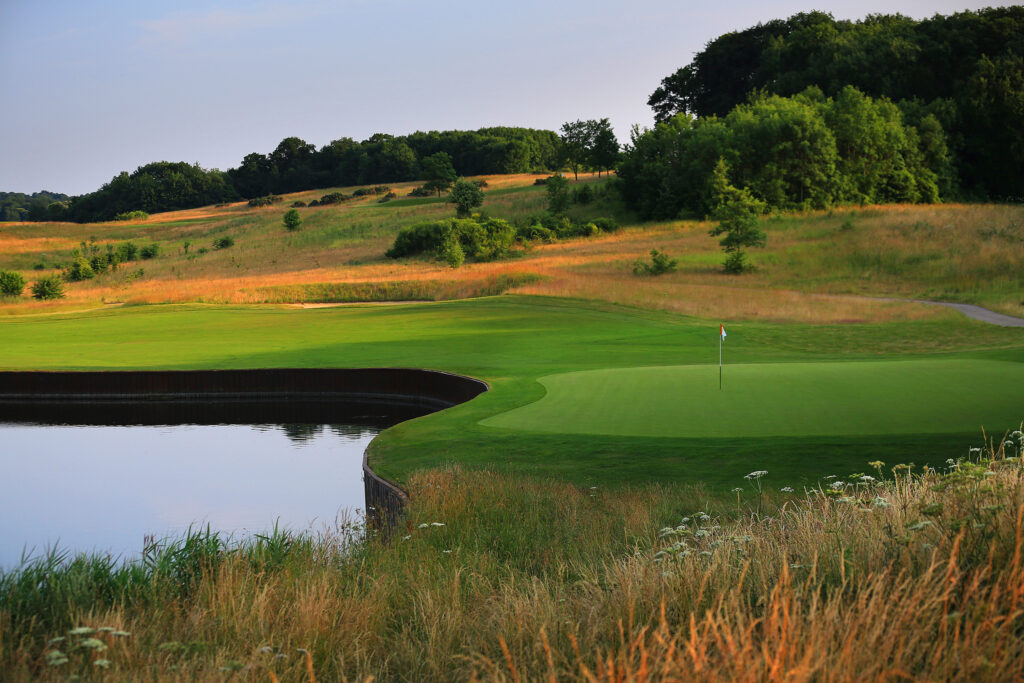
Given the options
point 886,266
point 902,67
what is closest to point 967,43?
point 902,67

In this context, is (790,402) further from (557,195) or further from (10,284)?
(557,195)

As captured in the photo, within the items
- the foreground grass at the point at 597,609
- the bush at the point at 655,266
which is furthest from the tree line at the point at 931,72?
the foreground grass at the point at 597,609

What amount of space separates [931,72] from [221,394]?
69.4 metres

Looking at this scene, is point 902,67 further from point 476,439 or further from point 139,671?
point 139,671

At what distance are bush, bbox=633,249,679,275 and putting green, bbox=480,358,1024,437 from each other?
26.0 metres

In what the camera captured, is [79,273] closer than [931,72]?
Yes

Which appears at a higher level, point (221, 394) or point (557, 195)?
point (557, 195)

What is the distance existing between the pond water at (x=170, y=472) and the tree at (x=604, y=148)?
199 ft

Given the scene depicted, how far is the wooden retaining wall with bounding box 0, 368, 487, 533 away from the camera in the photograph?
640 inches

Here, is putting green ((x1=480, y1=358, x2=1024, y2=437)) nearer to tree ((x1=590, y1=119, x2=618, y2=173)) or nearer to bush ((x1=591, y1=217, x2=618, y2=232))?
bush ((x1=591, y1=217, x2=618, y2=232))

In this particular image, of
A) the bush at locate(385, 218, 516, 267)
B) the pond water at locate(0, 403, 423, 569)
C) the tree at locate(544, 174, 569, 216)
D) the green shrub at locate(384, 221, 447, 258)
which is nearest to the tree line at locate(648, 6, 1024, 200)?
the tree at locate(544, 174, 569, 216)

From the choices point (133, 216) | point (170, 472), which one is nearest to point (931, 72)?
point (170, 472)

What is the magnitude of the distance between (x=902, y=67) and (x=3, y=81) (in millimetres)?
65006

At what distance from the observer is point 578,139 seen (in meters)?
77.7
